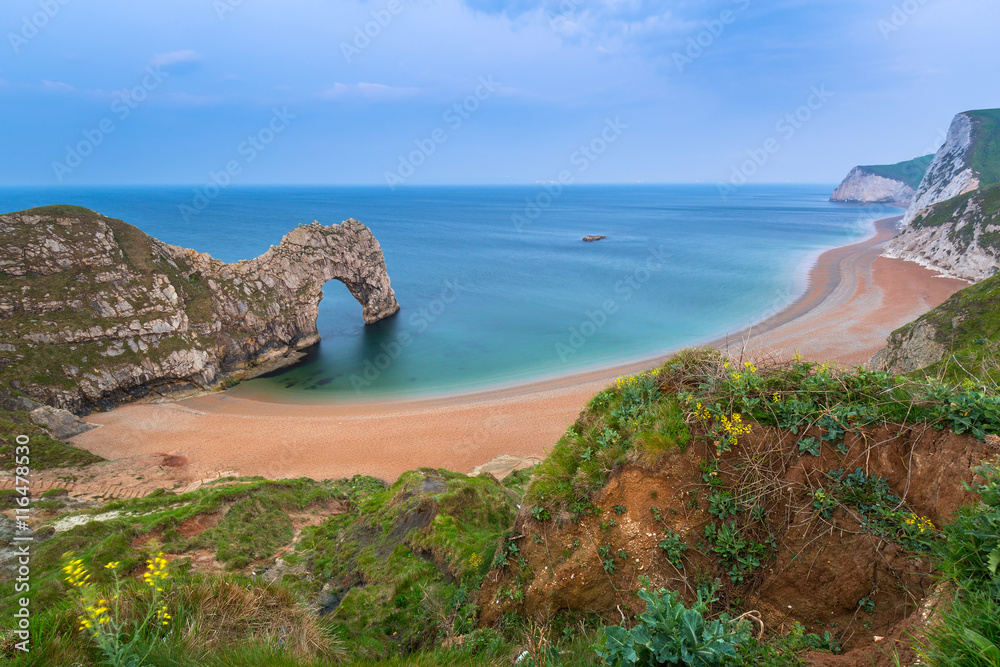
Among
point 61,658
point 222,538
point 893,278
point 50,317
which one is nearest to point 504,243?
point 893,278

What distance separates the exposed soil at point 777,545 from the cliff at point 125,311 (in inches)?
1181

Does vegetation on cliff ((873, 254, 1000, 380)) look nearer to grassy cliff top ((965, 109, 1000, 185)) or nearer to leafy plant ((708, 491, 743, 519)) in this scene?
leafy plant ((708, 491, 743, 519))

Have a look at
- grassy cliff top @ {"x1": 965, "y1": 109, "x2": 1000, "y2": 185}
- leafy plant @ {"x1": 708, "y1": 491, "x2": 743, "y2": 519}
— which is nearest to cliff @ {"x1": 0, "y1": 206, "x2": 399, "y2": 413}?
leafy plant @ {"x1": 708, "y1": 491, "x2": 743, "y2": 519}

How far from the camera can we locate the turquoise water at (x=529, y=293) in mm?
35938

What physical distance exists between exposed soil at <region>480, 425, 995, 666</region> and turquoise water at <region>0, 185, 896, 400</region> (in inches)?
1031

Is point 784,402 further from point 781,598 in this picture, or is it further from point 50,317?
point 50,317

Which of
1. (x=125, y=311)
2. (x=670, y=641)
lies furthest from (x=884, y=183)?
(x=670, y=641)

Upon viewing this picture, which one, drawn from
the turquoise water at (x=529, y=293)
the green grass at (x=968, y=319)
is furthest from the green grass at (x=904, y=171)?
the green grass at (x=968, y=319)

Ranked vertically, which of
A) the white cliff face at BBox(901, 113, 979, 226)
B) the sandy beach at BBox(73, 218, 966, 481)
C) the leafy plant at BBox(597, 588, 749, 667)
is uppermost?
the white cliff face at BBox(901, 113, 979, 226)

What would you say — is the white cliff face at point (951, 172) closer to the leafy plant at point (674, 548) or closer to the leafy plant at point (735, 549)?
the leafy plant at point (735, 549)

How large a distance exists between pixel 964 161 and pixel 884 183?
105 m

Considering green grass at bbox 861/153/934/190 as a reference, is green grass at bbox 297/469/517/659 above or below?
below

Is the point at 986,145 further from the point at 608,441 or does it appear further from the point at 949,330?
the point at 608,441

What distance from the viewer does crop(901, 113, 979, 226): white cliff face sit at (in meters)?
78.8
